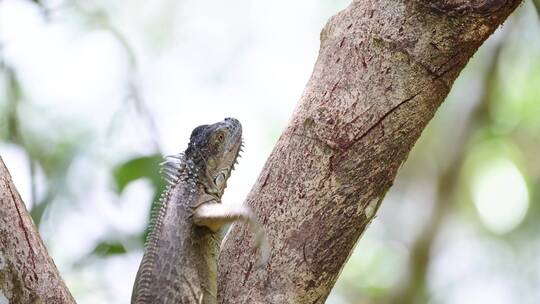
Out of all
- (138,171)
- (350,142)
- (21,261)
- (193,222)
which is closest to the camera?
(21,261)

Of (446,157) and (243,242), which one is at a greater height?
(446,157)

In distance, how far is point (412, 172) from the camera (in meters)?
7.77

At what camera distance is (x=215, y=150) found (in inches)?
150

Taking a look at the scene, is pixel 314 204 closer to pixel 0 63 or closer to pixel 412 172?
pixel 0 63

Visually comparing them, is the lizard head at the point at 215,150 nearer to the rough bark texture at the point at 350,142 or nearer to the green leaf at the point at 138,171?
the rough bark texture at the point at 350,142

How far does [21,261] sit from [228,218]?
84 cm

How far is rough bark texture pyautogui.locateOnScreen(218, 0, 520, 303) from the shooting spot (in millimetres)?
3072

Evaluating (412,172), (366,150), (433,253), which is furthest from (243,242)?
(412,172)

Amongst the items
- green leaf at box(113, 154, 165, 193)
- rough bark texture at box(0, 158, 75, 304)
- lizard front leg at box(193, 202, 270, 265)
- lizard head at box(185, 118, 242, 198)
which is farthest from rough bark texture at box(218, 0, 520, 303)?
green leaf at box(113, 154, 165, 193)

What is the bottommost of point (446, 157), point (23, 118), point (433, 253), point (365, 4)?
point (365, 4)

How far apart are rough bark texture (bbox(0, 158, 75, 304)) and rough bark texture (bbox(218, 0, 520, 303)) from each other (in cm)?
72

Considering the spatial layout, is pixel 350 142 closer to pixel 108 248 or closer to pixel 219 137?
pixel 219 137

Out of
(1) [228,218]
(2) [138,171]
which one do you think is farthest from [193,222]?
(2) [138,171]

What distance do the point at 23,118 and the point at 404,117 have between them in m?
3.96
